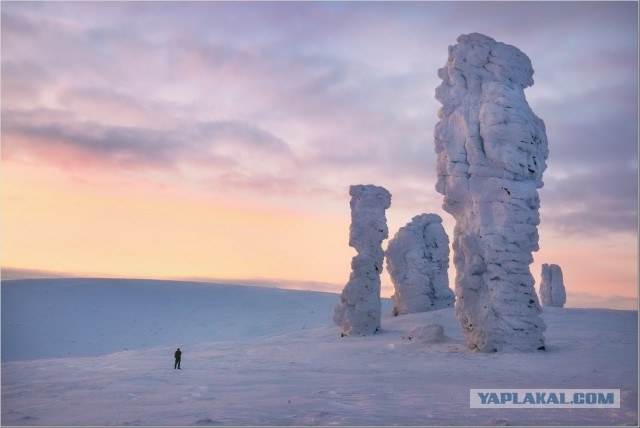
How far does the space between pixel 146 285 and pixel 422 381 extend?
5214cm

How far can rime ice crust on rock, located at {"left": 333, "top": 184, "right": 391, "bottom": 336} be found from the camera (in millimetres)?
28906

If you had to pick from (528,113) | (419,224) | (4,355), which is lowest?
(4,355)

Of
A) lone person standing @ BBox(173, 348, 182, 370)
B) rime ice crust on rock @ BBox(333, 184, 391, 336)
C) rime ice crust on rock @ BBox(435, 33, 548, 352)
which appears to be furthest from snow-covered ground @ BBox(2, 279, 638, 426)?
rime ice crust on rock @ BBox(435, 33, 548, 352)

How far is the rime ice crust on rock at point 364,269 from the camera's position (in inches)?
1138

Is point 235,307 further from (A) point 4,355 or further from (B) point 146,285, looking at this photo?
(A) point 4,355

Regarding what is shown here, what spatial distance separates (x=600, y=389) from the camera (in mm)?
13031

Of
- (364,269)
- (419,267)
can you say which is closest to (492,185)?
(364,269)

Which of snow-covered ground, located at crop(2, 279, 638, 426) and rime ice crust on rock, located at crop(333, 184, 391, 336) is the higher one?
rime ice crust on rock, located at crop(333, 184, 391, 336)

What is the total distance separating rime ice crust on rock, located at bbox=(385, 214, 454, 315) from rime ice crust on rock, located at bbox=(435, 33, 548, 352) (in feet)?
39.4

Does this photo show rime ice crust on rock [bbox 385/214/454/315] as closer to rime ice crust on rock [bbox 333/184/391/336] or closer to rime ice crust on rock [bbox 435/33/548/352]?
rime ice crust on rock [bbox 333/184/391/336]

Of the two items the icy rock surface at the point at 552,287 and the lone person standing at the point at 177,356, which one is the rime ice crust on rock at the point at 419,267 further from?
the lone person standing at the point at 177,356

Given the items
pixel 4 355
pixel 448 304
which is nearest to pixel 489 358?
pixel 448 304

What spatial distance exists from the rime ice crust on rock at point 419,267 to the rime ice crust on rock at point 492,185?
12007 millimetres

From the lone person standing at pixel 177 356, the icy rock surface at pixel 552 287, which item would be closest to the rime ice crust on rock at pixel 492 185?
the lone person standing at pixel 177 356
